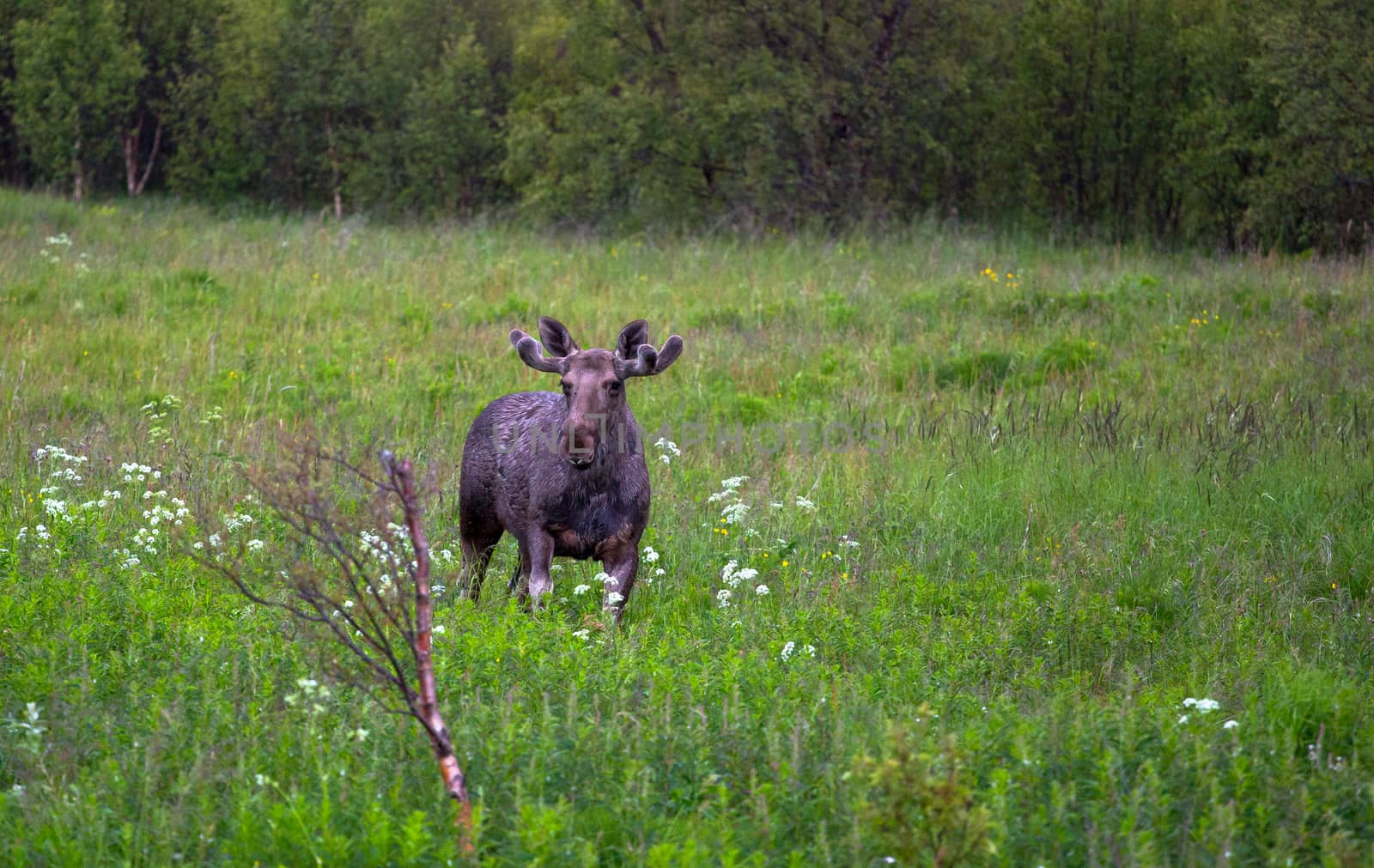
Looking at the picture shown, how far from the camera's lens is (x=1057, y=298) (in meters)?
15.6

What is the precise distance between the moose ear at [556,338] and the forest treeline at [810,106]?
14.6 m

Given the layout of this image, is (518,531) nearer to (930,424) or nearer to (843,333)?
(930,424)

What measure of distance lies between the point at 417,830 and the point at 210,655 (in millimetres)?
2104

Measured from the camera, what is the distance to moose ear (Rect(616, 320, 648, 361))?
7.81m

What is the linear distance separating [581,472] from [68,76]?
29920 mm

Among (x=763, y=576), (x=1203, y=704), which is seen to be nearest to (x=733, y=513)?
(x=763, y=576)

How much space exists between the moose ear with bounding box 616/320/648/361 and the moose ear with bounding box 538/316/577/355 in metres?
0.28

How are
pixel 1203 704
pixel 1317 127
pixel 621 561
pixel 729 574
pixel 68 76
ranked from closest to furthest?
1. pixel 1203 704
2. pixel 729 574
3. pixel 621 561
4. pixel 1317 127
5. pixel 68 76

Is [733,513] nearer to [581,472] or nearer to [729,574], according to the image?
[729,574]

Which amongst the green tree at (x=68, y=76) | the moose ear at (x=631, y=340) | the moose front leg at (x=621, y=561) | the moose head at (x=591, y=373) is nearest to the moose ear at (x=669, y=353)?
the moose head at (x=591, y=373)

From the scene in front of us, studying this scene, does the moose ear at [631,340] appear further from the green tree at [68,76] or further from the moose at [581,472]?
the green tree at [68,76]

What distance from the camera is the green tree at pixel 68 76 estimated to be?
31.6m

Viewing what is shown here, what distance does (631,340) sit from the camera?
7.90m

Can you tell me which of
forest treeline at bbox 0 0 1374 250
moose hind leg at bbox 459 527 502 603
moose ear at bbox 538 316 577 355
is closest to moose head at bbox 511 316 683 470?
moose ear at bbox 538 316 577 355
